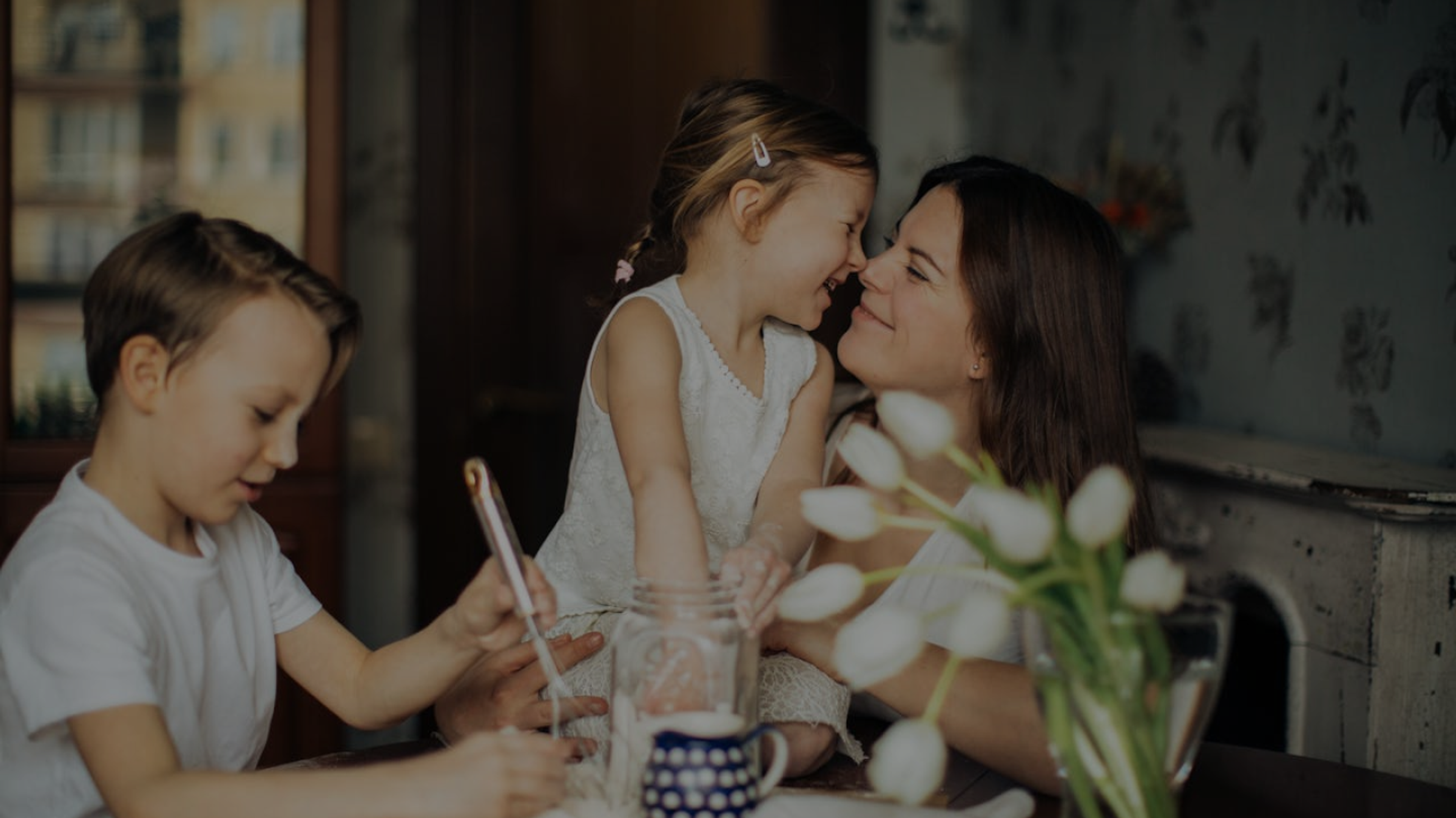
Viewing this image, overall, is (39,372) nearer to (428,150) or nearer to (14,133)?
(14,133)

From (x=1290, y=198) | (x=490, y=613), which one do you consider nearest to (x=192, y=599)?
(x=490, y=613)

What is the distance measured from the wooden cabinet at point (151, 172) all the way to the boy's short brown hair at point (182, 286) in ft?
5.01

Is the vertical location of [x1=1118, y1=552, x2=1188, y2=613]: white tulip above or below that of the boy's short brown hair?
below

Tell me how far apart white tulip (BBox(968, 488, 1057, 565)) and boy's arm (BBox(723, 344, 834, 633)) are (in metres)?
0.45

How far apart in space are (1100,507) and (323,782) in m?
0.57

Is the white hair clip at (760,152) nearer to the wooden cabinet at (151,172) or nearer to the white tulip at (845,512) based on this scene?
the white tulip at (845,512)

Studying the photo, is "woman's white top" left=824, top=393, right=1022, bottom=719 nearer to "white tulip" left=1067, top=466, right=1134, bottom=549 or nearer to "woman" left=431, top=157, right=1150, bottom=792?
"woman" left=431, top=157, right=1150, bottom=792

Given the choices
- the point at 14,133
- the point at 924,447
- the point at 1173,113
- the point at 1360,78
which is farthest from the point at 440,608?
the point at 924,447

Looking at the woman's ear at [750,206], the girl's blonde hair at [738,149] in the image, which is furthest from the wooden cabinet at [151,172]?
the woman's ear at [750,206]

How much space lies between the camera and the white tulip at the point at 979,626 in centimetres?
75

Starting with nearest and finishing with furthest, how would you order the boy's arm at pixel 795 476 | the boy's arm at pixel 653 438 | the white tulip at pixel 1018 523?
1. the white tulip at pixel 1018 523
2. the boy's arm at pixel 653 438
3. the boy's arm at pixel 795 476

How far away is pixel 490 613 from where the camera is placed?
1164 mm

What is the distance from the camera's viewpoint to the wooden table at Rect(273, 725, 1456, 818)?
116 cm

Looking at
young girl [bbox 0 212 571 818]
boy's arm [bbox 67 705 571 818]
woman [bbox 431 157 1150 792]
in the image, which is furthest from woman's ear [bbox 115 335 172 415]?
woman [bbox 431 157 1150 792]
